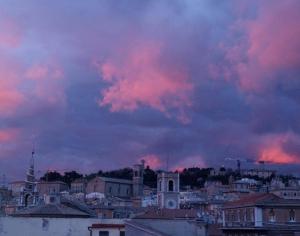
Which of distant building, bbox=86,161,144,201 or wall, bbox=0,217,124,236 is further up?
distant building, bbox=86,161,144,201

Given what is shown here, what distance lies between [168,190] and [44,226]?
64.4 metres

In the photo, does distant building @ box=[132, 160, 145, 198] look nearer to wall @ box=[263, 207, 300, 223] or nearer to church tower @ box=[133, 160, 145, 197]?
church tower @ box=[133, 160, 145, 197]

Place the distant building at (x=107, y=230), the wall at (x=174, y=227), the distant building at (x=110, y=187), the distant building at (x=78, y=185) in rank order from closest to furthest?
the wall at (x=174, y=227) → the distant building at (x=107, y=230) → the distant building at (x=110, y=187) → the distant building at (x=78, y=185)

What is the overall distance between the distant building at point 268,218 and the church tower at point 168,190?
51.9 m

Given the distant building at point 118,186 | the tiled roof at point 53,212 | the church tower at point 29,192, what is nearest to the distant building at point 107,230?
the tiled roof at point 53,212

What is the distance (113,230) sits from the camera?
37250 mm

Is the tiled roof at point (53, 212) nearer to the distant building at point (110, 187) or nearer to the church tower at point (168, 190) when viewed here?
the church tower at point (168, 190)

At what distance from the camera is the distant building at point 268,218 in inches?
1720

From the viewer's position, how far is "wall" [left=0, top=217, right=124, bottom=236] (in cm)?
3747

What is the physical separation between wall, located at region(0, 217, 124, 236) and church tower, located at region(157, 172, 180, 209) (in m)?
60.3

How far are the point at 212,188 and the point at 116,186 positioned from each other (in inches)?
1029

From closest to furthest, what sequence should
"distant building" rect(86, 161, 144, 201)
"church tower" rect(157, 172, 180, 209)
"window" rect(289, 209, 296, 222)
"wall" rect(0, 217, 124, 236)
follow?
"wall" rect(0, 217, 124, 236) < "window" rect(289, 209, 296, 222) < "church tower" rect(157, 172, 180, 209) < "distant building" rect(86, 161, 144, 201)

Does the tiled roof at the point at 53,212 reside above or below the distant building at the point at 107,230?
above

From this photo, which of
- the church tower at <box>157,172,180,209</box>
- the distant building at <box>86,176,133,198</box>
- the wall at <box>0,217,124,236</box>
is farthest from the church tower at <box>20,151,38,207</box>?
the distant building at <box>86,176,133,198</box>
